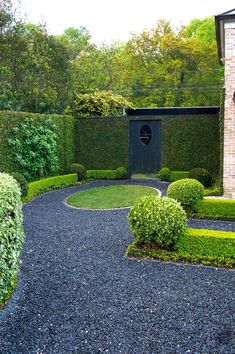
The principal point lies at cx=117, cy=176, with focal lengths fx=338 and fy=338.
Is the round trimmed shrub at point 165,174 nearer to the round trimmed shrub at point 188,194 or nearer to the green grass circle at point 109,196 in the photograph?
the green grass circle at point 109,196

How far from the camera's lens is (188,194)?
26.1ft

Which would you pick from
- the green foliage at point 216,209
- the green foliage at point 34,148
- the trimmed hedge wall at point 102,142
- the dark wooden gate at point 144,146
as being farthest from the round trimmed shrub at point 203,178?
the green foliage at point 34,148

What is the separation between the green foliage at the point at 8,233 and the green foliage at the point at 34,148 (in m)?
7.67

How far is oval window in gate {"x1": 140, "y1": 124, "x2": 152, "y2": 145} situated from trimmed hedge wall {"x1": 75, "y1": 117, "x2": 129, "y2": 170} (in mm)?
760

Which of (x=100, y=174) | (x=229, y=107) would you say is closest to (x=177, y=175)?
(x=100, y=174)

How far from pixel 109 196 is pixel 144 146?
5.38 m

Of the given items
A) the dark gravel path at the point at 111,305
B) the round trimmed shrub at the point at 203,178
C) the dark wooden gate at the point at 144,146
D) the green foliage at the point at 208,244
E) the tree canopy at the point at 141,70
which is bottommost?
the dark gravel path at the point at 111,305

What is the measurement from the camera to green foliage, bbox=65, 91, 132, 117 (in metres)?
17.3

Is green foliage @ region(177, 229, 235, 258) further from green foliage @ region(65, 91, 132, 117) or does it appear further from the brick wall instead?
green foliage @ region(65, 91, 132, 117)

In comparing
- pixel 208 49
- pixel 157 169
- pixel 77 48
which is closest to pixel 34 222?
pixel 157 169

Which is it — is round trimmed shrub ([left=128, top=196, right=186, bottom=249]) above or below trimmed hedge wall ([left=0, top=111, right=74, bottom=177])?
below

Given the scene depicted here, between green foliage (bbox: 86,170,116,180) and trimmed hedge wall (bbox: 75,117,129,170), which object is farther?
trimmed hedge wall (bbox: 75,117,129,170)

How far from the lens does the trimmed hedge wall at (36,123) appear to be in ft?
36.9

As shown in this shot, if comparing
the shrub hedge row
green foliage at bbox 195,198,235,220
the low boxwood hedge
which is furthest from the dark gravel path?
the shrub hedge row
